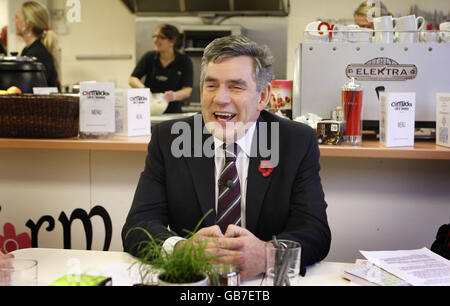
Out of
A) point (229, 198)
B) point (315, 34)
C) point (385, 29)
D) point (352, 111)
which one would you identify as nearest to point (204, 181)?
point (229, 198)

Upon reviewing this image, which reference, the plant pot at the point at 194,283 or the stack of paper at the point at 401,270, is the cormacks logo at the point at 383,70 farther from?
the plant pot at the point at 194,283

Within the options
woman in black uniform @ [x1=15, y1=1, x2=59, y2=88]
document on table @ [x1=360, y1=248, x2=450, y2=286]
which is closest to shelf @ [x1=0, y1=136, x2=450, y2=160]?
document on table @ [x1=360, y1=248, x2=450, y2=286]

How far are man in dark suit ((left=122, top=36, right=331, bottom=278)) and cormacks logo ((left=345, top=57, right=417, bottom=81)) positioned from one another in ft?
2.24

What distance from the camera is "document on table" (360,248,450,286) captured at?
124 cm

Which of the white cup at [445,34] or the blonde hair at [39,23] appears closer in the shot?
the white cup at [445,34]

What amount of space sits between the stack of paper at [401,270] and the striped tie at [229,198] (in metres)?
0.47

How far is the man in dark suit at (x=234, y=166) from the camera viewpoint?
5.57 feet

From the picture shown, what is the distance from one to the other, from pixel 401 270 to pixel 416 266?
0.18 ft

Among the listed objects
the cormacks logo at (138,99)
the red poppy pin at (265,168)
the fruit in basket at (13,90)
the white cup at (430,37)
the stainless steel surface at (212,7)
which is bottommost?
the red poppy pin at (265,168)

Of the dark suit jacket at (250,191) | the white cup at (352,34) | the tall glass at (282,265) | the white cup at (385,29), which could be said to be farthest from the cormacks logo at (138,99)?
the tall glass at (282,265)

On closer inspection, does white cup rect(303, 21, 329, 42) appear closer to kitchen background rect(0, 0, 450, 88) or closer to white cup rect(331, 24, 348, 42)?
white cup rect(331, 24, 348, 42)

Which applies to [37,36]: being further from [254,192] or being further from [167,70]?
[254,192]

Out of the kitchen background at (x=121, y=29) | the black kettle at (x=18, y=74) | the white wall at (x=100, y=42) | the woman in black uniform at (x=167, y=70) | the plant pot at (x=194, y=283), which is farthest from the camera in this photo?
the white wall at (x=100, y=42)
